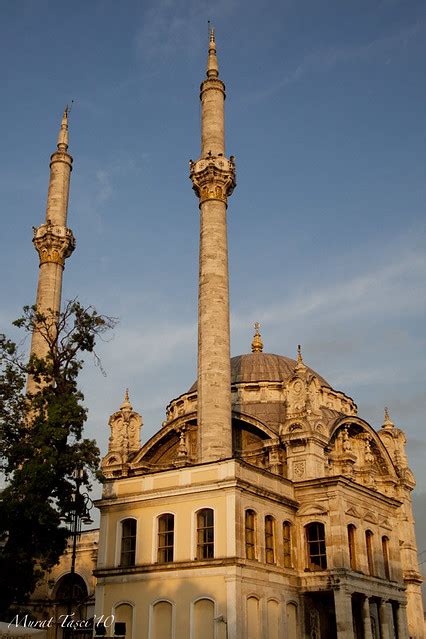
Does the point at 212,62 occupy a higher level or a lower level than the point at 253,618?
higher

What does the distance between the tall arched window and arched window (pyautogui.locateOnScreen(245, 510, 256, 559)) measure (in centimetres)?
295

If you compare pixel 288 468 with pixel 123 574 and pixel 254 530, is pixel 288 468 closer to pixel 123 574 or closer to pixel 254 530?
pixel 254 530

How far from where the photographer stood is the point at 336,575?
29875 mm

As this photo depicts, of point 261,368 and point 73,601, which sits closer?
point 73,601

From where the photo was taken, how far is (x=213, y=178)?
123 ft

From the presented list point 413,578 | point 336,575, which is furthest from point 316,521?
point 413,578

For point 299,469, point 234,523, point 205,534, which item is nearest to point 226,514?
point 234,523

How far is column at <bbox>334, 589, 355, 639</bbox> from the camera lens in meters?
29.0

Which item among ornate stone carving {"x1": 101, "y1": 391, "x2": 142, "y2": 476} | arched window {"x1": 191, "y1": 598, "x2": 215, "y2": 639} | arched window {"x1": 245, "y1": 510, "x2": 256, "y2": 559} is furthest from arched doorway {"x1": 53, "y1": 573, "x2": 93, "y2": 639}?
arched window {"x1": 245, "y1": 510, "x2": 256, "y2": 559}

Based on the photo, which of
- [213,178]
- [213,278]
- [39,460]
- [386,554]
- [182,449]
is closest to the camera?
[39,460]

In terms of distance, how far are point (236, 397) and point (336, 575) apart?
1612cm

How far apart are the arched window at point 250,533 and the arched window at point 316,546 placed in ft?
12.5

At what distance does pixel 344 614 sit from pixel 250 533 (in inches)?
199

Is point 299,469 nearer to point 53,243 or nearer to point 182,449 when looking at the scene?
point 182,449
